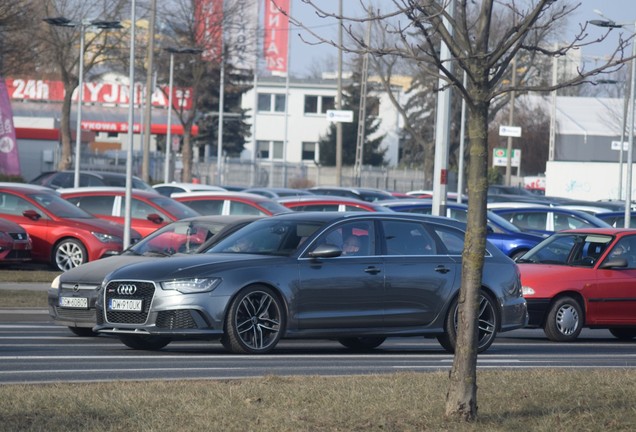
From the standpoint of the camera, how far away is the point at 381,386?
940 cm

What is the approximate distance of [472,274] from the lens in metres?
7.65

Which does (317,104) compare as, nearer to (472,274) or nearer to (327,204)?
(327,204)

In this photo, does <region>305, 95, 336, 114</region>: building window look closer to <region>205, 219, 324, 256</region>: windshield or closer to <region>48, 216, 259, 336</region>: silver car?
<region>48, 216, 259, 336</region>: silver car

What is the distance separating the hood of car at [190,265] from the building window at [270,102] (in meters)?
83.1

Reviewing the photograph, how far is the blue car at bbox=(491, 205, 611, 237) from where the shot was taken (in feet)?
92.1

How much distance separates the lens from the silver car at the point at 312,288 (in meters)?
12.1

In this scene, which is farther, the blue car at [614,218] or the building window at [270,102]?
the building window at [270,102]

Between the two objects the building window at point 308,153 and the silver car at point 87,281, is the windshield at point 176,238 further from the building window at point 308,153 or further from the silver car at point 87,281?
the building window at point 308,153

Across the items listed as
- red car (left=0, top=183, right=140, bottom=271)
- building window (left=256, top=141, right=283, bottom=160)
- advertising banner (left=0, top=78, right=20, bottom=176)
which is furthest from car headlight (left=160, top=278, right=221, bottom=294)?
building window (left=256, top=141, right=283, bottom=160)

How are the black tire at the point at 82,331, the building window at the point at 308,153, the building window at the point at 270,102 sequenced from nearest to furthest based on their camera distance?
the black tire at the point at 82,331 < the building window at the point at 270,102 < the building window at the point at 308,153

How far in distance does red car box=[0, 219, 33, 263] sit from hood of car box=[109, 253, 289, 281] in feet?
35.1

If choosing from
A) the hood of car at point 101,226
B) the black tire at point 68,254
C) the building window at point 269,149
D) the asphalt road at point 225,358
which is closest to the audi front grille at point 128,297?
the asphalt road at point 225,358

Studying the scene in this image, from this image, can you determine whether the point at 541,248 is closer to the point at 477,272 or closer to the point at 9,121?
the point at 477,272

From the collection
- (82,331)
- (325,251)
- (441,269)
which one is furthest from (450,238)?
(82,331)
